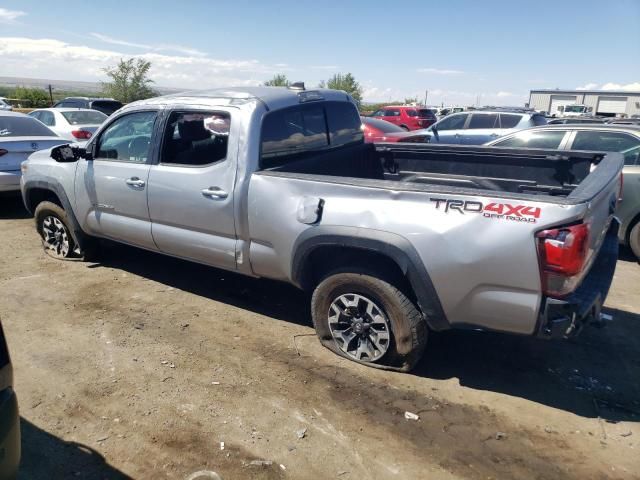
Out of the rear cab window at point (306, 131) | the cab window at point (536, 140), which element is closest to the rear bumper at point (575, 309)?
the rear cab window at point (306, 131)

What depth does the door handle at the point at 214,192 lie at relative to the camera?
3947 millimetres

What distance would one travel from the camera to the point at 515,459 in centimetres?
279

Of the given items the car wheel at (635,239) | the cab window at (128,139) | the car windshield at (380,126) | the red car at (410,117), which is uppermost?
the cab window at (128,139)

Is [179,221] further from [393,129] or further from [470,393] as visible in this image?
[393,129]

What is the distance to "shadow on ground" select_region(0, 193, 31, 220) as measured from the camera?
8017mm

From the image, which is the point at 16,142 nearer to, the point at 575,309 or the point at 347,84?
the point at 575,309

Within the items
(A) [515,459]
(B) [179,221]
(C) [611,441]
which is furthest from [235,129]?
(C) [611,441]

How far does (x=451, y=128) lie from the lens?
1337cm

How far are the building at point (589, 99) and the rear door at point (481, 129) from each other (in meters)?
58.0

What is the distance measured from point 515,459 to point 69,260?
5105 millimetres

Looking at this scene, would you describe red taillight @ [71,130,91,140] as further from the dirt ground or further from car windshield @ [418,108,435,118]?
car windshield @ [418,108,435,118]

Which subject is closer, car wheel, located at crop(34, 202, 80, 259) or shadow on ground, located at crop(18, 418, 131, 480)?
shadow on ground, located at crop(18, 418, 131, 480)

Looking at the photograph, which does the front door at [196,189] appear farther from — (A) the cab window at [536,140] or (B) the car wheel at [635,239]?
(B) the car wheel at [635,239]

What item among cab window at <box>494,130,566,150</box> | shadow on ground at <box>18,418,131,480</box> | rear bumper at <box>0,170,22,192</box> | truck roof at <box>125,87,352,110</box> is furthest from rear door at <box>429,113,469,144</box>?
shadow on ground at <box>18,418,131,480</box>
